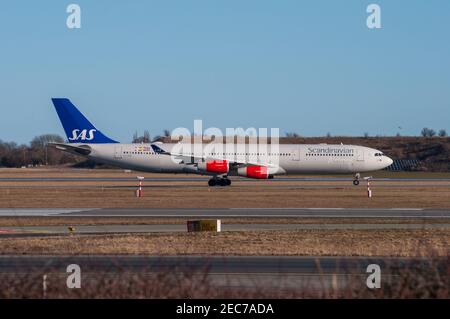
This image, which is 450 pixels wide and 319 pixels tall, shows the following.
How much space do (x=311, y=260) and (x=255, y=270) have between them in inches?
111

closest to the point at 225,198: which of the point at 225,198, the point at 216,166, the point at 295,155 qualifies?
the point at 225,198

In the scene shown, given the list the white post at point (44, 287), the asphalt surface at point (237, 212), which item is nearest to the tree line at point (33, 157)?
the asphalt surface at point (237, 212)

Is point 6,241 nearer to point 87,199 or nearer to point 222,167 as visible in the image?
point 87,199

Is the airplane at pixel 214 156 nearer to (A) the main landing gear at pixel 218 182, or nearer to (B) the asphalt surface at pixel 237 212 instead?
(A) the main landing gear at pixel 218 182

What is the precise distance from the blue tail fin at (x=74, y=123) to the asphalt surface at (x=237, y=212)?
2856 centimetres

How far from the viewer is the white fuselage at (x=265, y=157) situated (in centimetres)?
6888

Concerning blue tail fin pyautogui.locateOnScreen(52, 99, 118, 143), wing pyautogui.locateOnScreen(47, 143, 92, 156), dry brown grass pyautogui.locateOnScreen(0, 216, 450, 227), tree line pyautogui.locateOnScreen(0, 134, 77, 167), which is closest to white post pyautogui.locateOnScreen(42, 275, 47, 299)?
dry brown grass pyautogui.locateOnScreen(0, 216, 450, 227)

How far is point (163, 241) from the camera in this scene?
25.0 m

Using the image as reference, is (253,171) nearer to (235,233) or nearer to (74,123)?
(74,123)

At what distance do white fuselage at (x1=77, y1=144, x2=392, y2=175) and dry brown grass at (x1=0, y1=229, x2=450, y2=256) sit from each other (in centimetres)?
4086

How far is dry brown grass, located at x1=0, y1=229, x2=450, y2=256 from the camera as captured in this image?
74.2 ft

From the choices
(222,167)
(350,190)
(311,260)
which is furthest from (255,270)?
(222,167)

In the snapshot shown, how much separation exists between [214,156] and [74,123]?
1292 centimetres

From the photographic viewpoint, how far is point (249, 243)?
2464cm
